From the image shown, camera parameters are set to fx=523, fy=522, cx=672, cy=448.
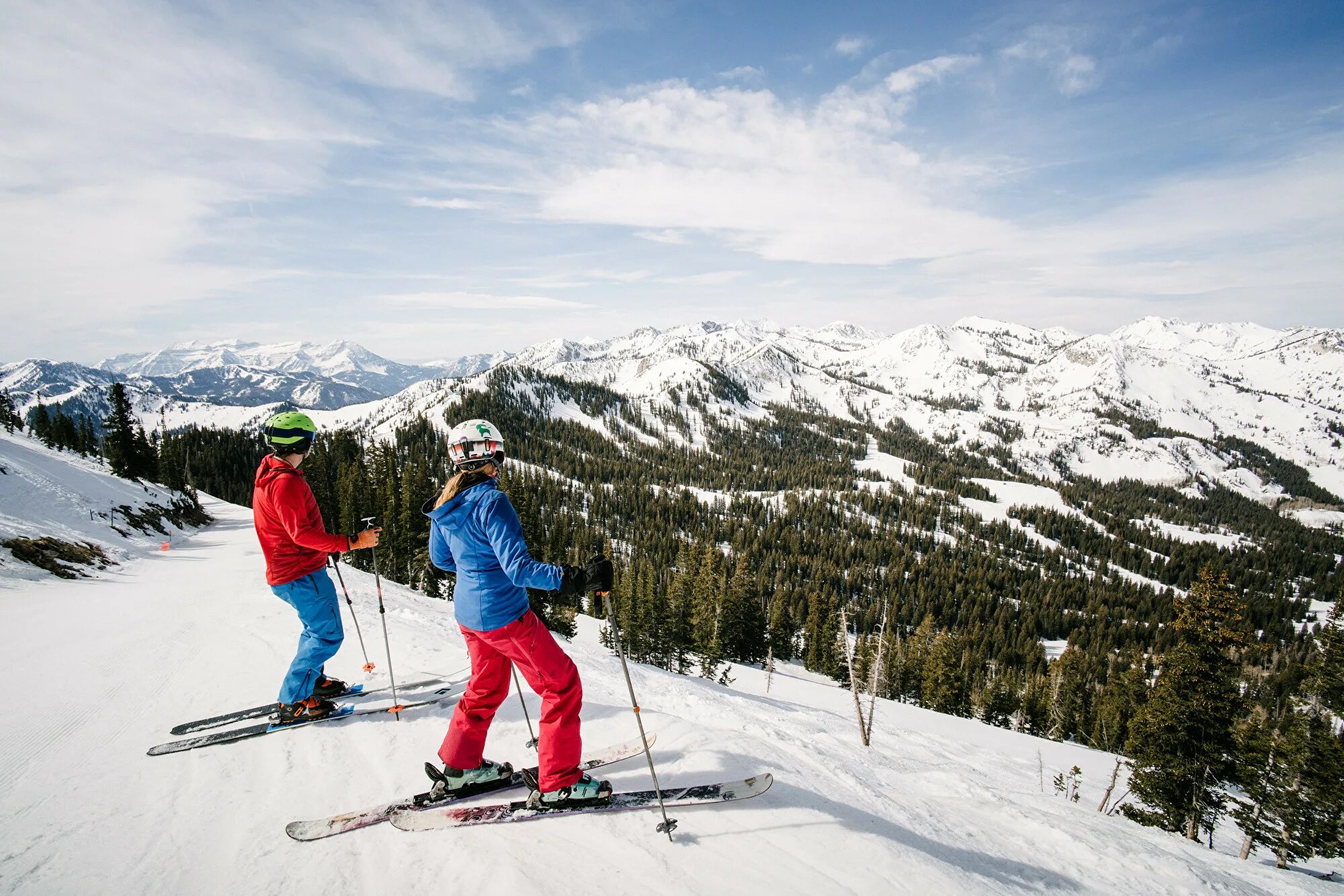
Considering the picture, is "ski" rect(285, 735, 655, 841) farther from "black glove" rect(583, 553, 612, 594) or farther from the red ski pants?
"black glove" rect(583, 553, 612, 594)

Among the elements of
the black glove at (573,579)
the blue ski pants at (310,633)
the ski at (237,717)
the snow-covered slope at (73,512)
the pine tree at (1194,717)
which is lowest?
the pine tree at (1194,717)

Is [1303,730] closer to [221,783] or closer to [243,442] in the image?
[221,783]

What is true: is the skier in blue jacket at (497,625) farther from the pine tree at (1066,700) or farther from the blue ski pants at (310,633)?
the pine tree at (1066,700)

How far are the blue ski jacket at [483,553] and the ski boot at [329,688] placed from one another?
4087mm

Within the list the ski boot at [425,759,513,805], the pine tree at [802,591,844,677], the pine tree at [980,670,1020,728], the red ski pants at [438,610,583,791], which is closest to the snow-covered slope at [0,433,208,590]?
the ski boot at [425,759,513,805]

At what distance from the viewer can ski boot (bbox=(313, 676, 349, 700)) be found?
7.35 metres

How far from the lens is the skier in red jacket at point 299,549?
6.30m

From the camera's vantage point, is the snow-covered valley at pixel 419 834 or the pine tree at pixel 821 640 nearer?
the snow-covered valley at pixel 419 834

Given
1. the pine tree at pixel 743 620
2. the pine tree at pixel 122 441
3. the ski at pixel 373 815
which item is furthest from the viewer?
the pine tree at pixel 122 441

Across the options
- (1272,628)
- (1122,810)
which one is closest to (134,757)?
(1122,810)

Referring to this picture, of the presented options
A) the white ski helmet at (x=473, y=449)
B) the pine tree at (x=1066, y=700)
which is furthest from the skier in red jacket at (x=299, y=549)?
the pine tree at (x=1066, y=700)

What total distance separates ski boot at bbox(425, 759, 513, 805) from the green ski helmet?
4001 mm

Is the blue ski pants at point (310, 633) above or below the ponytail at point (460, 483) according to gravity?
below

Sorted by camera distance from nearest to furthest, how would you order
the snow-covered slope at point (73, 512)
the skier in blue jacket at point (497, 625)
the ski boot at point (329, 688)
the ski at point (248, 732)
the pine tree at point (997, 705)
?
the skier in blue jacket at point (497, 625), the ski at point (248, 732), the ski boot at point (329, 688), the snow-covered slope at point (73, 512), the pine tree at point (997, 705)
